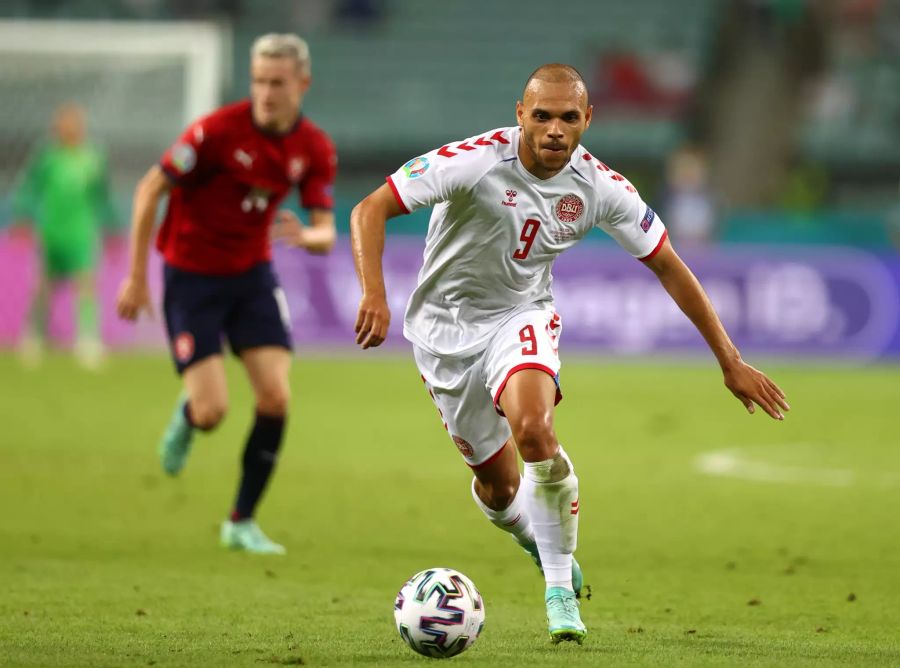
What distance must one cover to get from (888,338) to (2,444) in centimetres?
1112

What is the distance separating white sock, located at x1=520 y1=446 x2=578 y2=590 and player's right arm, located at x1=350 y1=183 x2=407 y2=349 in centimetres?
77

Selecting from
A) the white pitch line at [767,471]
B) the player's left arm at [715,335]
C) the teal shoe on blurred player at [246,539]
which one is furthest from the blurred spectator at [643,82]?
the player's left arm at [715,335]

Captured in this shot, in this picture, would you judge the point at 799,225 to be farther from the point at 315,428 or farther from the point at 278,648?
the point at 278,648

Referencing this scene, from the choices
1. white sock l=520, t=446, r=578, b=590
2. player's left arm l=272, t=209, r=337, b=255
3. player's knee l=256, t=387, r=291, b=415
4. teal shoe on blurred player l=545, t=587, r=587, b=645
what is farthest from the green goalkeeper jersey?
teal shoe on blurred player l=545, t=587, r=587, b=645

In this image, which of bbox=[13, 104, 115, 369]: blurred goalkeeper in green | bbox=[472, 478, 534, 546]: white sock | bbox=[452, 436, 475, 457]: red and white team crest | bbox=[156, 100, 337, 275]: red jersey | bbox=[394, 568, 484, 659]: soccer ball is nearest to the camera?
bbox=[394, 568, 484, 659]: soccer ball

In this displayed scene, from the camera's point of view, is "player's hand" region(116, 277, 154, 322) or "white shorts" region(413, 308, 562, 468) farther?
"player's hand" region(116, 277, 154, 322)

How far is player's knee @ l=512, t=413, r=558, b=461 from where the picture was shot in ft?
18.3

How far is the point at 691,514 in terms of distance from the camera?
9.47 metres

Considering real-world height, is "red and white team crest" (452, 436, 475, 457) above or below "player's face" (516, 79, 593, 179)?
below

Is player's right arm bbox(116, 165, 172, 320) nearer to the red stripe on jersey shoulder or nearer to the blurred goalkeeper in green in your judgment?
the red stripe on jersey shoulder

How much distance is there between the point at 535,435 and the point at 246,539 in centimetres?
292

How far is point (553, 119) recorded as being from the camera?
5730mm

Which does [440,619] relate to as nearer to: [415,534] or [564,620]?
[564,620]

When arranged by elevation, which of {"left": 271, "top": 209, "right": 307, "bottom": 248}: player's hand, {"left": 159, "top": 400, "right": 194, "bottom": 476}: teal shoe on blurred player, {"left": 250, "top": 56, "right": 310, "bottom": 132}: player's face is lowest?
{"left": 159, "top": 400, "right": 194, "bottom": 476}: teal shoe on blurred player
